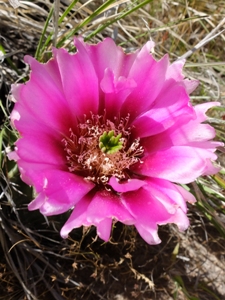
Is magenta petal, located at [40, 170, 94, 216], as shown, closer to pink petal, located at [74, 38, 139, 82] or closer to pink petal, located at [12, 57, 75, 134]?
pink petal, located at [12, 57, 75, 134]

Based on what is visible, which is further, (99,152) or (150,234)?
(99,152)

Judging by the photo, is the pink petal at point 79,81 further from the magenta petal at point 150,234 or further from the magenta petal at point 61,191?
the magenta petal at point 150,234

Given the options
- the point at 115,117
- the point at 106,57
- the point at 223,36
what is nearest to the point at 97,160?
the point at 115,117

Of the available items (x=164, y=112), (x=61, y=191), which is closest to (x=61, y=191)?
(x=61, y=191)

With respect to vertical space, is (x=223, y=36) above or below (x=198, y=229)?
above

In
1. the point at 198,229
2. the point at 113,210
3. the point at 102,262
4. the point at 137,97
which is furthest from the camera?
the point at 198,229

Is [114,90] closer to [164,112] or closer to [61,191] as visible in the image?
[164,112]

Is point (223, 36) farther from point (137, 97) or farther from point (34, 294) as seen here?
point (34, 294)

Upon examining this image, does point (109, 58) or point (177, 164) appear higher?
point (109, 58)
